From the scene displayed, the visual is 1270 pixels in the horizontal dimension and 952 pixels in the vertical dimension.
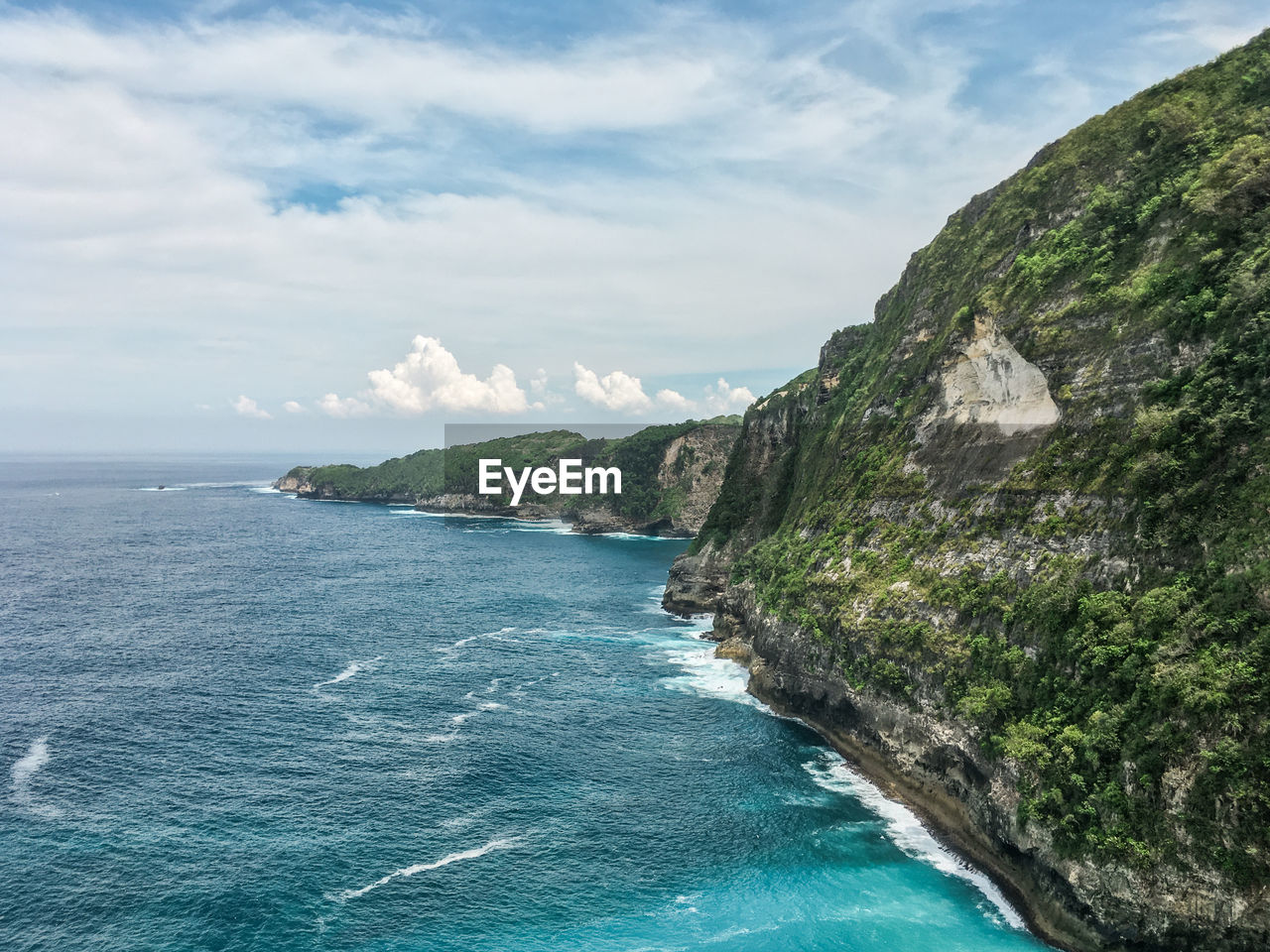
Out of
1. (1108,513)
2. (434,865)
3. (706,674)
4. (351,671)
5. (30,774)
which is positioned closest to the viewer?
(1108,513)

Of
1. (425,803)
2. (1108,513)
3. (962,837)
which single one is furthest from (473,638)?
(1108,513)

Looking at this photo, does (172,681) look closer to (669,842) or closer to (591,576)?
(669,842)

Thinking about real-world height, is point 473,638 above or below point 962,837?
above

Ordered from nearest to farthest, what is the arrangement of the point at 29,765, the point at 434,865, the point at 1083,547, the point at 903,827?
the point at 1083,547 < the point at 434,865 < the point at 903,827 < the point at 29,765

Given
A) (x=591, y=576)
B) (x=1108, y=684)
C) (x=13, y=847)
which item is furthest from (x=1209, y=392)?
(x=591, y=576)

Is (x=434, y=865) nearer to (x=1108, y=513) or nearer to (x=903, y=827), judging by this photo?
(x=903, y=827)

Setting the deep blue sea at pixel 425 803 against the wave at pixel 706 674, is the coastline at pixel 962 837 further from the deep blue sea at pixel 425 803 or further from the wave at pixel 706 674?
the wave at pixel 706 674

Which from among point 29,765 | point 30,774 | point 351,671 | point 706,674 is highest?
point 351,671

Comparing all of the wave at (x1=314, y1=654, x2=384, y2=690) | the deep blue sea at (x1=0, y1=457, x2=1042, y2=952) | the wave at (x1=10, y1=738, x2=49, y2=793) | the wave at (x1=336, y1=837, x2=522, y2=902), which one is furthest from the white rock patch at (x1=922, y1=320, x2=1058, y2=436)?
the wave at (x1=10, y1=738, x2=49, y2=793)
